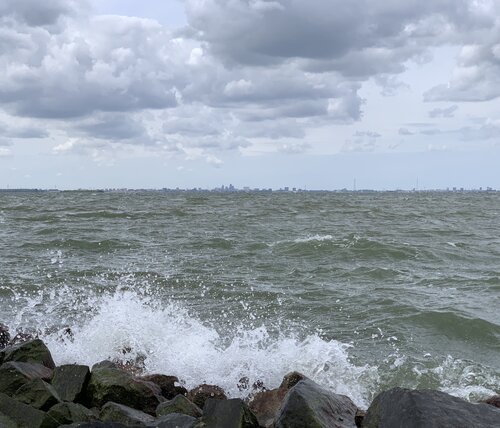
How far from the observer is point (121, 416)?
5.46m

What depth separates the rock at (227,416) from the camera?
514cm

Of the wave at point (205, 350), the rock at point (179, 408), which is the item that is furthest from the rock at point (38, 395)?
the wave at point (205, 350)

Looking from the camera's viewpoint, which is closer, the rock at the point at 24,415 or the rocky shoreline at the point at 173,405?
the rocky shoreline at the point at 173,405

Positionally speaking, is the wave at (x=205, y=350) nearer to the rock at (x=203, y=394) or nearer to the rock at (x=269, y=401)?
the rock at (x=203, y=394)

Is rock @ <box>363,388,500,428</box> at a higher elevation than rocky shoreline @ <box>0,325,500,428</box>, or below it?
Result: higher

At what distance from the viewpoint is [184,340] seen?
9.08 m

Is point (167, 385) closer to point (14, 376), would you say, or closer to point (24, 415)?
point (14, 376)

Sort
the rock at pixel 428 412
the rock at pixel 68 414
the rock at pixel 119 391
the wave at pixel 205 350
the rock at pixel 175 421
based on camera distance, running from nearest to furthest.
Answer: the rock at pixel 428 412 < the rock at pixel 175 421 < the rock at pixel 68 414 < the rock at pixel 119 391 < the wave at pixel 205 350

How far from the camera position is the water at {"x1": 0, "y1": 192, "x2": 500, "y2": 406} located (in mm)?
8430

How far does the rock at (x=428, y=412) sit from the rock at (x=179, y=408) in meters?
1.70

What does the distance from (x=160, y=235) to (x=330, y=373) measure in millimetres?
16588

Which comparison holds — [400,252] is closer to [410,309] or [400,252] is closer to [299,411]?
[410,309]

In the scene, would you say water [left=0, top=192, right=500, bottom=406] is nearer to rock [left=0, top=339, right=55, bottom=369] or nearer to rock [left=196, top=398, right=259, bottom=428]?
rock [left=0, top=339, right=55, bottom=369]

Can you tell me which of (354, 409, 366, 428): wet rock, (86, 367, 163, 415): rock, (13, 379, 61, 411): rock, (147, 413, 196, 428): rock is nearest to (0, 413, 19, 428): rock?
(13, 379, 61, 411): rock
